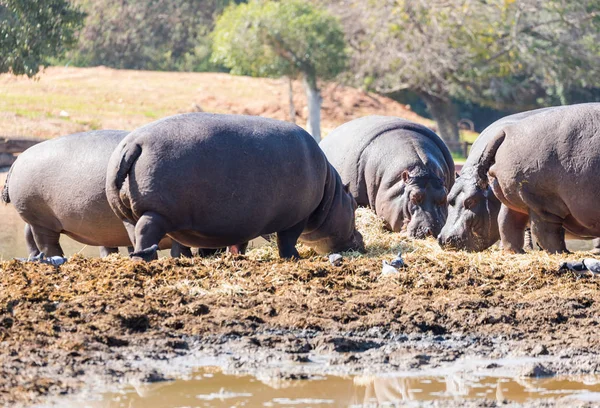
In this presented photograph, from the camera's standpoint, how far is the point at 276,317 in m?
5.45

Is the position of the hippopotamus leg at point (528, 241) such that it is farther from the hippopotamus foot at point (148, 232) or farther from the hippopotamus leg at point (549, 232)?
the hippopotamus foot at point (148, 232)

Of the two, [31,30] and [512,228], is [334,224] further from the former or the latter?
[31,30]

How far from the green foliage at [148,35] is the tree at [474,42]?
11.6 m

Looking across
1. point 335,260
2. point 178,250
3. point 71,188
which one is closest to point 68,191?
point 71,188

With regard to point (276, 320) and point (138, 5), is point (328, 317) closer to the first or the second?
point (276, 320)

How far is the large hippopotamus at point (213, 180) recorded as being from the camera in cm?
696

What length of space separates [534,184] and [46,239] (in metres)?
3.72

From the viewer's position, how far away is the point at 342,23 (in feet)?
105

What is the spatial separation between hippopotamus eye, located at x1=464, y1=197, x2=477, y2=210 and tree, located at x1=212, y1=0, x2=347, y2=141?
62.3 feet

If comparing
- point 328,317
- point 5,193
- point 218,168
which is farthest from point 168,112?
point 328,317

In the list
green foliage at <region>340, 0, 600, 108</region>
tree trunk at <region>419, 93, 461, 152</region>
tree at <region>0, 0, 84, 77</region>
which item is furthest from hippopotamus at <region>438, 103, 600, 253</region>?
tree trunk at <region>419, 93, 461, 152</region>

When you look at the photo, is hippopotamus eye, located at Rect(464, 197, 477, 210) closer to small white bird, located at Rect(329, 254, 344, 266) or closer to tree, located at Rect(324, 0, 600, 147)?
small white bird, located at Rect(329, 254, 344, 266)

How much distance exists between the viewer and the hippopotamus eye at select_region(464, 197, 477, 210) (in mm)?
8414

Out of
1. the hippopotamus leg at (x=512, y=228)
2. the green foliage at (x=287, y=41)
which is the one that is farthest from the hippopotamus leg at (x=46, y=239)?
the green foliage at (x=287, y=41)
